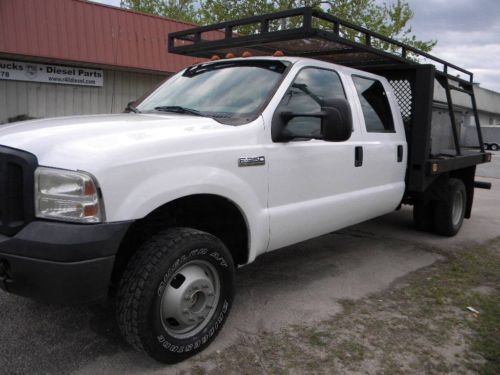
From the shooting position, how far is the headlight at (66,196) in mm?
2295

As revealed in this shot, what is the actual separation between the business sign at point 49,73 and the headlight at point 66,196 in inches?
393

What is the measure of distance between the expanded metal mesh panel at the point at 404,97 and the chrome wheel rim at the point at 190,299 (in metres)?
3.46

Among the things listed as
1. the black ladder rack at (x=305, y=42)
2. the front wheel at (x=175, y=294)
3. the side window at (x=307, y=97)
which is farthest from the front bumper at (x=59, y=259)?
the black ladder rack at (x=305, y=42)

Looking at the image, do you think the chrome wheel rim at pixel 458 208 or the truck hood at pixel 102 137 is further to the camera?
the chrome wheel rim at pixel 458 208

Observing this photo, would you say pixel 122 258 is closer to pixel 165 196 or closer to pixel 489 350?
pixel 165 196

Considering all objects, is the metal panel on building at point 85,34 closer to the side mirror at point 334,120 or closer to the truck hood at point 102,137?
the truck hood at point 102,137

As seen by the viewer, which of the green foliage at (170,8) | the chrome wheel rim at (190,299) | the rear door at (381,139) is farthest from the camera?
the green foliage at (170,8)

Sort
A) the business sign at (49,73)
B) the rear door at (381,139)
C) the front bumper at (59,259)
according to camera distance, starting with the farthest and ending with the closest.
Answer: the business sign at (49,73), the rear door at (381,139), the front bumper at (59,259)

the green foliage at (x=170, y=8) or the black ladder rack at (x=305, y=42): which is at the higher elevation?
the green foliage at (x=170, y=8)

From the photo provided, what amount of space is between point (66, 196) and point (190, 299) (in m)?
0.97

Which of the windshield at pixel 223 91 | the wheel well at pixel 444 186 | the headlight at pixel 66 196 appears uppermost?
the windshield at pixel 223 91

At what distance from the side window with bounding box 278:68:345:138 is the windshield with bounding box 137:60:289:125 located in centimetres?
16

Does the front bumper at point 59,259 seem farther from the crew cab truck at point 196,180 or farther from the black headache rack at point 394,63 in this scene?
the black headache rack at point 394,63

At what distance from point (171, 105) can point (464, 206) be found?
4.57 meters
